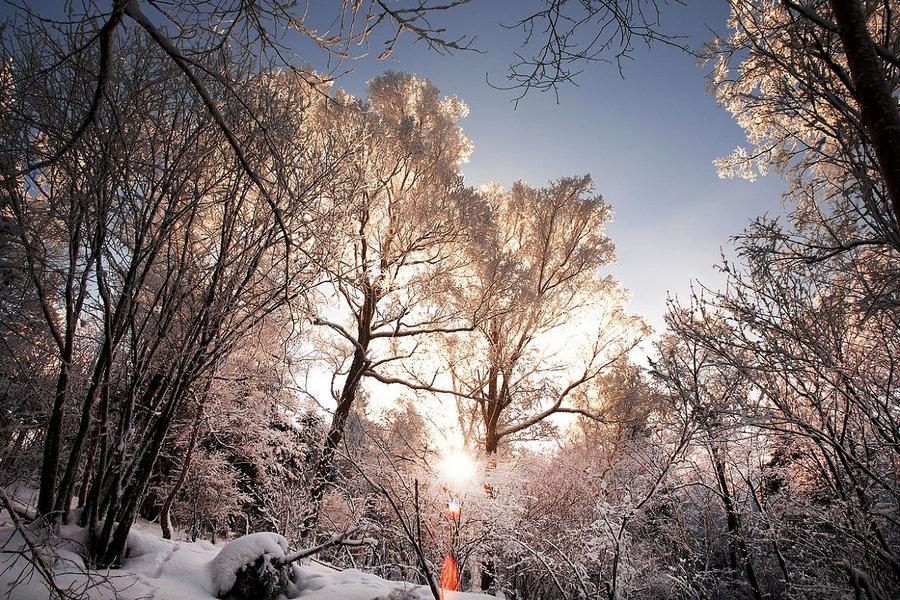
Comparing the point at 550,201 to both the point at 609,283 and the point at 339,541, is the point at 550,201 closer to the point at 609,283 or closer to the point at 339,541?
the point at 609,283

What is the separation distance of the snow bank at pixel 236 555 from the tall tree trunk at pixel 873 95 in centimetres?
414

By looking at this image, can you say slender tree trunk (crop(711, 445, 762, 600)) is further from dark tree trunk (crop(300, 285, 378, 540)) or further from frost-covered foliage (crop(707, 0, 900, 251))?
dark tree trunk (crop(300, 285, 378, 540))

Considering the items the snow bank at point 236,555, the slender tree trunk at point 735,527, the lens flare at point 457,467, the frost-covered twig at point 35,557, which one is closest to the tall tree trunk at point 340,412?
the lens flare at point 457,467

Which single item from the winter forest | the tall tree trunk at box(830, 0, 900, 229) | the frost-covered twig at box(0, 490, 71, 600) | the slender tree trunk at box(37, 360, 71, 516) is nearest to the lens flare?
the winter forest

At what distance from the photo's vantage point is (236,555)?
3.02 metres

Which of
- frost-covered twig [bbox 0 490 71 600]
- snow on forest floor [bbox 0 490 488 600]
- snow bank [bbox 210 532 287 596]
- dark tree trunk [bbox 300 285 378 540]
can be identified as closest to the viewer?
frost-covered twig [bbox 0 490 71 600]

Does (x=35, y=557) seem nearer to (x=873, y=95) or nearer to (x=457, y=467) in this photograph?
(x=873, y=95)

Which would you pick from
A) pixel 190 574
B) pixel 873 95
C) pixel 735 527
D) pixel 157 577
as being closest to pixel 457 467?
pixel 190 574

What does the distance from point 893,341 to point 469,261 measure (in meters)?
6.13

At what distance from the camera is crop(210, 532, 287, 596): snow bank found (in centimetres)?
286

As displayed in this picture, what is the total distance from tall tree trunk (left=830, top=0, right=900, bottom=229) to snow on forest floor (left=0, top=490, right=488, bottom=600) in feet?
12.0

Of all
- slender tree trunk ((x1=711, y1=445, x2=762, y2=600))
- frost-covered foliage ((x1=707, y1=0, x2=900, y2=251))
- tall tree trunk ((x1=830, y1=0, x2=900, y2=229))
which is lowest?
slender tree trunk ((x1=711, y1=445, x2=762, y2=600))

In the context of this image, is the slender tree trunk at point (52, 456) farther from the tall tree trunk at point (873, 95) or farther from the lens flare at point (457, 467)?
the lens flare at point (457, 467)

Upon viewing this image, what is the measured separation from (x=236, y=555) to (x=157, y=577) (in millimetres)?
495
